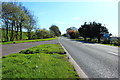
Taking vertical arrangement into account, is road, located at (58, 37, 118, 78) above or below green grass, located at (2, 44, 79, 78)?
below

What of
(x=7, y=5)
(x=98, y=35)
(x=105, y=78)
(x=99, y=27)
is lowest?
(x=105, y=78)

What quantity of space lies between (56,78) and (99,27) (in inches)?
1579

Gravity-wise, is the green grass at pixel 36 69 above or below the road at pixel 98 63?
above

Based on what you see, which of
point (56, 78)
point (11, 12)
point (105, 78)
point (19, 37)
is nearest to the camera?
point (56, 78)

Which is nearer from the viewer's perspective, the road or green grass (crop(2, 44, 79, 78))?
green grass (crop(2, 44, 79, 78))

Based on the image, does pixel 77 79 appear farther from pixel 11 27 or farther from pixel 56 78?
pixel 11 27

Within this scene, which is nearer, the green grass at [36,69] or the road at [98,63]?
the green grass at [36,69]

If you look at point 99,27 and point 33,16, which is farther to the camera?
point 33,16

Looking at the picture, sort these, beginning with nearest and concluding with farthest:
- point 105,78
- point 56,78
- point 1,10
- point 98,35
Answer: point 56,78 → point 105,78 → point 1,10 → point 98,35

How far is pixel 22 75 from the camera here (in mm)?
4094

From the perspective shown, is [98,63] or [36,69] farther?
[98,63]

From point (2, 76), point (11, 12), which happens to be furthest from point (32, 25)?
point (2, 76)

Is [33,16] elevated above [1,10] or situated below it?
above

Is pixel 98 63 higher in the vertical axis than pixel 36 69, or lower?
lower
